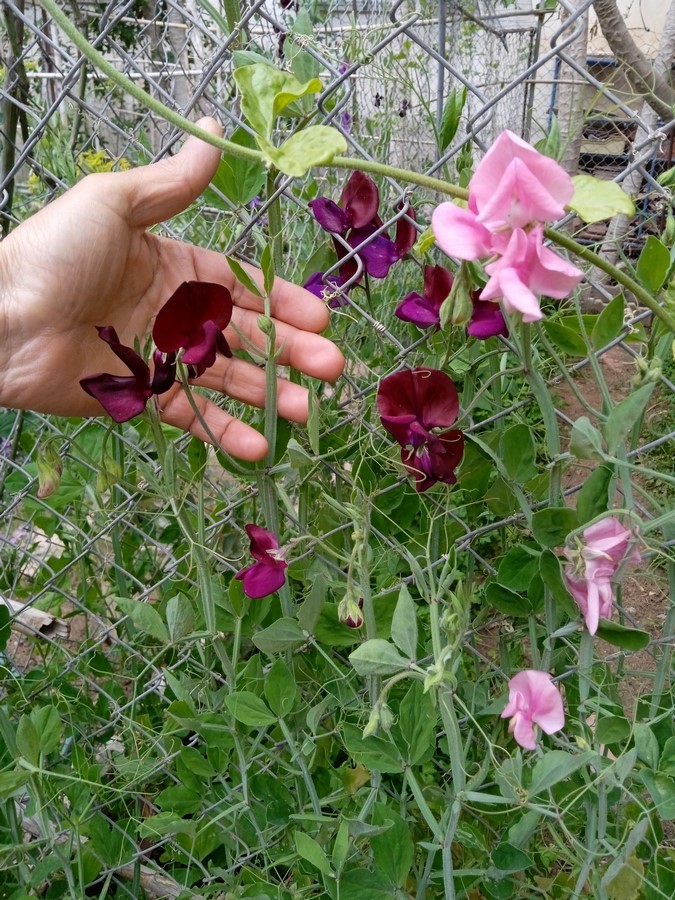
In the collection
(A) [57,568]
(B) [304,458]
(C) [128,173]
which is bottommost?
(A) [57,568]

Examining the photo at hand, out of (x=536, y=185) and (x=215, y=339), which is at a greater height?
(x=536, y=185)

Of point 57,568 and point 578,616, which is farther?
point 57,568

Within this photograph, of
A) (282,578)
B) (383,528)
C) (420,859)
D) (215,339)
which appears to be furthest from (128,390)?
(420,859)

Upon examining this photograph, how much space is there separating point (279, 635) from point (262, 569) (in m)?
0.10

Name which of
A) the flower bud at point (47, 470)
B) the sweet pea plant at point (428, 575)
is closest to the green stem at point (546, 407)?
the sweet pea plant at point (428, 575)

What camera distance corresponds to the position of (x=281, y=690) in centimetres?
83

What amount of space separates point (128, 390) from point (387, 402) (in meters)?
0.24

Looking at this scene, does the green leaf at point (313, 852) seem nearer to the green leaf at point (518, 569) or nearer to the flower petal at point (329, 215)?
the green leaf at point (518, 569)

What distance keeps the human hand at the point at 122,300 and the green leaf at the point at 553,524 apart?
0.85 ft

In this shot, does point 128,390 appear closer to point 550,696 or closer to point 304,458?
point 304,458

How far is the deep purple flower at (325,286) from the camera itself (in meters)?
0.82

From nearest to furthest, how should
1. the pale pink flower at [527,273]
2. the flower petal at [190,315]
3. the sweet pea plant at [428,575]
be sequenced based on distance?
the pale pink flower at [527,273]
the sweet pea plant at [428,575]
the flower petal at [190,315]

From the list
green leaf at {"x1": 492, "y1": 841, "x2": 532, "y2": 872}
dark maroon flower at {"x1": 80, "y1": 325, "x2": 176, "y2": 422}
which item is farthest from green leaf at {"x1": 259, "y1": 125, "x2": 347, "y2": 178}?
green leaf at {"x1": 492, "y1": 841, "x2": 532, "y2": 872}

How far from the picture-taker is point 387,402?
71cm
